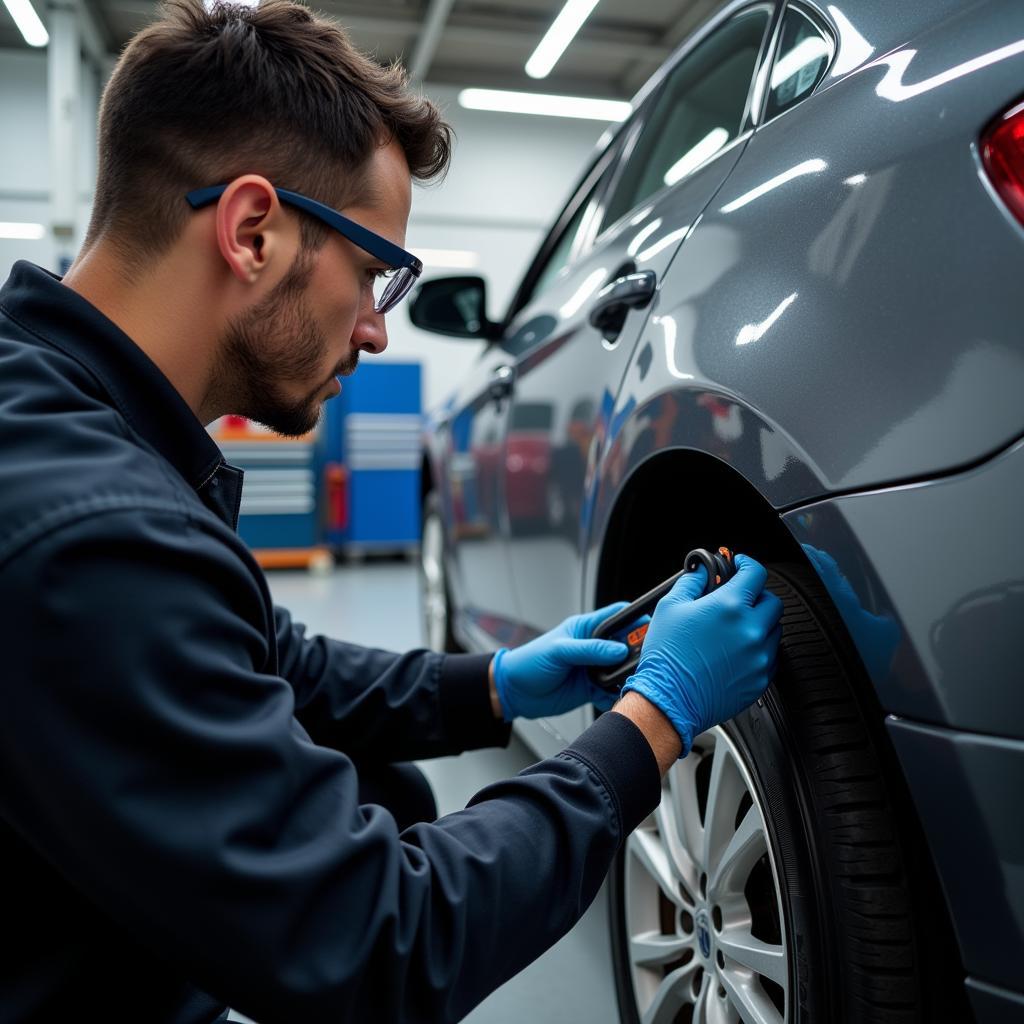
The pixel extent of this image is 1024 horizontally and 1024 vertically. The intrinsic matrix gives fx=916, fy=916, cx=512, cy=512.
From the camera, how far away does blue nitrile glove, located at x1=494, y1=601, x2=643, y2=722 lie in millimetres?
1163

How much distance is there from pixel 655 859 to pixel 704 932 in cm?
12

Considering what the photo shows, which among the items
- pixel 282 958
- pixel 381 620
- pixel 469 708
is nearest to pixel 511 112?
pixel 381 620

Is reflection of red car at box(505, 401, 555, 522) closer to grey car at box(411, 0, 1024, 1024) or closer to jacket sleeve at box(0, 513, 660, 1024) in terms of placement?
grey car at box(411, 0, 1024, 1024)

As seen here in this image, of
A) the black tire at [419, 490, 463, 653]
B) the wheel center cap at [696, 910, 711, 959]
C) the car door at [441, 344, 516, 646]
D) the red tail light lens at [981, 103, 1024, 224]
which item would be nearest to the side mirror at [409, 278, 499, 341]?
the car door at [441, 344, 516, 646]

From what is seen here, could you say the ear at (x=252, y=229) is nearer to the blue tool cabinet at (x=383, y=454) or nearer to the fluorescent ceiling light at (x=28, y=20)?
the blue tool cabinet at (x=383, y=454)

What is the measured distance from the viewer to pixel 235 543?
0.71m

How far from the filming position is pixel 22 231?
854 cm

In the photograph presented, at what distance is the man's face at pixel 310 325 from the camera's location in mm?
818

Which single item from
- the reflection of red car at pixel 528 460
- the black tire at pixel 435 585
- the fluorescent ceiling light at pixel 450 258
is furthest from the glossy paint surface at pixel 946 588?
the fluorescent ceiling light at pixel 450 258

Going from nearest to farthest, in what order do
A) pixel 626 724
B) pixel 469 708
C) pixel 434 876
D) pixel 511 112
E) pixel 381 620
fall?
1. pixel 434 876
2. pixel 626 724
3. pixel 469 708
4. pixel 381 620
5. pixel 511 112

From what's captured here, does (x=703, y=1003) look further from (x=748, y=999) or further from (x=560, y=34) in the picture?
(x=560, y=34)

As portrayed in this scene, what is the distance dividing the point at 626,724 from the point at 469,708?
456 millimetres

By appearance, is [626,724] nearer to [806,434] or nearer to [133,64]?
[806,434]

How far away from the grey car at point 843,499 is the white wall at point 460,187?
7643 mm
